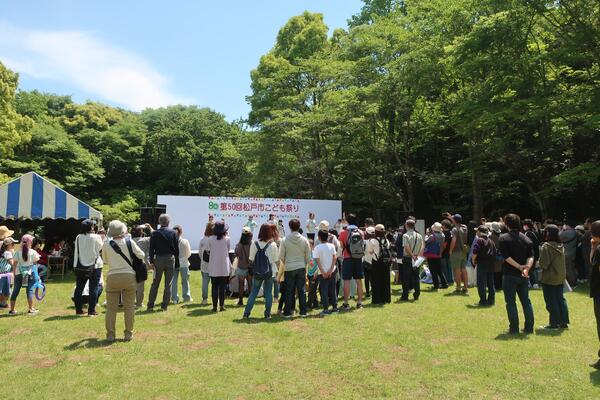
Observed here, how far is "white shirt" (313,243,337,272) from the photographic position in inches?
296

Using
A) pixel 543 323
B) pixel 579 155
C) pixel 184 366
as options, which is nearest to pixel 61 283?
pixel 184 366

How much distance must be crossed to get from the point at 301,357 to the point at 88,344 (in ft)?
9.05

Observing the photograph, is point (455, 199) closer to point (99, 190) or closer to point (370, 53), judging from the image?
point (370, 53)

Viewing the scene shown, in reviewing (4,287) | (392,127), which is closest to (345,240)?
(4,287)

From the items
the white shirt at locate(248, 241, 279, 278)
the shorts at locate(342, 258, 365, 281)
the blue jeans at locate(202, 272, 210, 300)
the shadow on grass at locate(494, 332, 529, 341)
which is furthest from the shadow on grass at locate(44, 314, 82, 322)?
the shadow on grass at locate(494, 332, 529, 341)

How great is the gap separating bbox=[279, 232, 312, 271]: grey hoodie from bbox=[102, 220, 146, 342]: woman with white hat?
2.22m

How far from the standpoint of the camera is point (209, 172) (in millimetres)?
35125

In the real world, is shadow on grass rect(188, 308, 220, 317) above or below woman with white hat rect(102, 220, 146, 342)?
below

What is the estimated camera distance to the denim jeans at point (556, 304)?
620cm

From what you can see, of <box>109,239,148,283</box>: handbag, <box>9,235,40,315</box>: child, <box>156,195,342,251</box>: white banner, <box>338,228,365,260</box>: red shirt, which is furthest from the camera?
<box>156,195,342,251</box>: white banner

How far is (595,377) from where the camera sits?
4.45 meters

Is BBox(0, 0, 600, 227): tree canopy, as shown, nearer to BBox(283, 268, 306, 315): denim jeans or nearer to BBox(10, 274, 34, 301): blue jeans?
BBox(283, 268, 306, 315): denim jeans

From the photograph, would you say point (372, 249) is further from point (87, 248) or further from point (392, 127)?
point (392, 127)

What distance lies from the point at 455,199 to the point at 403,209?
117 inches
